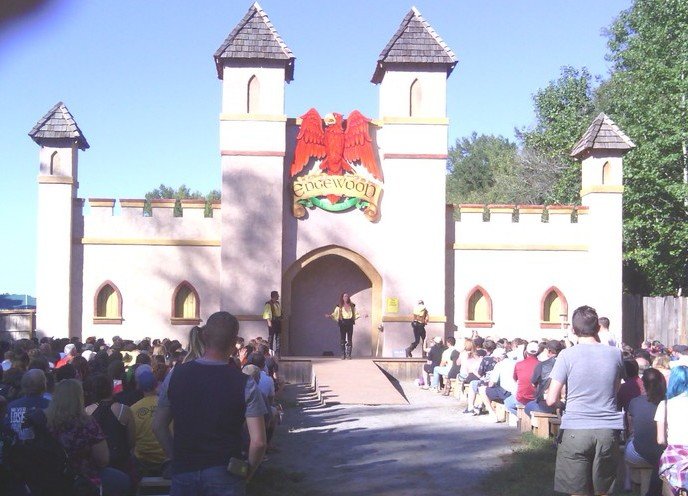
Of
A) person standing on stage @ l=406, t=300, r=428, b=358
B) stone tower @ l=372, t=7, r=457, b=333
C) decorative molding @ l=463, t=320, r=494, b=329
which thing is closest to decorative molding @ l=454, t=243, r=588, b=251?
stone tower @ l=372, t=7, r=457, b=333

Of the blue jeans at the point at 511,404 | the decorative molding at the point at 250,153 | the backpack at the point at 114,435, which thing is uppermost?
the decorative molding at the point at 250,153

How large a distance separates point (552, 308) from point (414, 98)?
7.18m

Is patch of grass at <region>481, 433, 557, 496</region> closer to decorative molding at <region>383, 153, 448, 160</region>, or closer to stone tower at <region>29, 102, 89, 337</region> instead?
decorative molding at <region>383, 153, 448, 160</region>

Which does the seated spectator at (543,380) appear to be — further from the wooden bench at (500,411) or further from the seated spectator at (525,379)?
the wooden bench at (500,411)

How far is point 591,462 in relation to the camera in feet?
21.4

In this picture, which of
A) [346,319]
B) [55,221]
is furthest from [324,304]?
[55,221]

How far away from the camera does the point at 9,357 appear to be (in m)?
Answer: 11.8

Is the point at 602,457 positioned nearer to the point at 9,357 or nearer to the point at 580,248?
the point at 9,357

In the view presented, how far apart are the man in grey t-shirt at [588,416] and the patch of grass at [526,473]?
330cm

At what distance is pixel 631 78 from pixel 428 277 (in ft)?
50.0

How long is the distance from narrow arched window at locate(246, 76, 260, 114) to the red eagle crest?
133 centimetres

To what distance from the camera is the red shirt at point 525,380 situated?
13820mm

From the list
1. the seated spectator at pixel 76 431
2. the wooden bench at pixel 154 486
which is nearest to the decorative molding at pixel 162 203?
the wooden bench at pixel 154 486

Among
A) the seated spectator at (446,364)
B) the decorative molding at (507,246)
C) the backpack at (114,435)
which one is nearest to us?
the backpack at (114,435)
